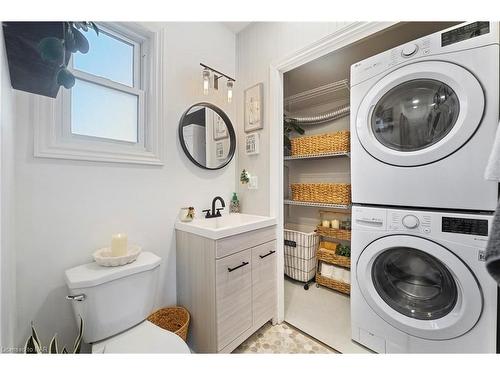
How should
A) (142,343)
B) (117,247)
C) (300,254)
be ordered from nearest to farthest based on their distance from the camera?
(142,343), (117,247), (300,254)

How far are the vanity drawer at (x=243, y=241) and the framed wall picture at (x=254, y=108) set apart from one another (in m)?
0.83

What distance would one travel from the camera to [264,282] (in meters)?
1.39

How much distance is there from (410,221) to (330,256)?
105cm

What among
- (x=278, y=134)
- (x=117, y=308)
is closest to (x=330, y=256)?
(x=278, y=134)

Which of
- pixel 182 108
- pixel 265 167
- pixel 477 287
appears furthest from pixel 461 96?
pixel 182 108

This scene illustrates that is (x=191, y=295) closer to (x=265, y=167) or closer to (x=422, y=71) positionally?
(x=265, y=167)

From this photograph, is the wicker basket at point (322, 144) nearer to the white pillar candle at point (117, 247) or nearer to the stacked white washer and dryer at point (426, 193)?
the stacked white washer and dryer at point (426, 193)

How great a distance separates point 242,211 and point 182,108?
95cm

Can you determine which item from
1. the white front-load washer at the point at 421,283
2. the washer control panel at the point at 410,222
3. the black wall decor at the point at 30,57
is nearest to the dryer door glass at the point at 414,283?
the white front-load washer at the point at 421,283

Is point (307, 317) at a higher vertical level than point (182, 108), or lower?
lower

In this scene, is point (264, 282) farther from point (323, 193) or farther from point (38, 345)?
point (38, 345)

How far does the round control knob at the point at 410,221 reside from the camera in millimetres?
990

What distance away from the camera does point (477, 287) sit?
851mm
